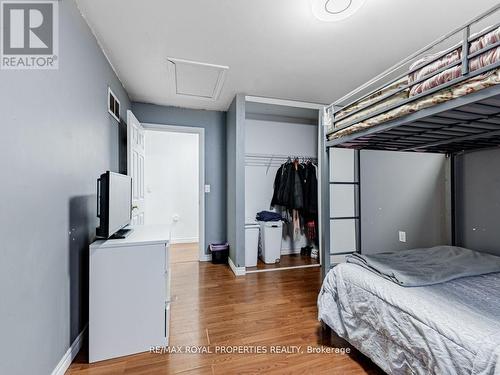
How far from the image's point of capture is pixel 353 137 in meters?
1.62

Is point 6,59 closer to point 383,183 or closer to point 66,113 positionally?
point 66,113

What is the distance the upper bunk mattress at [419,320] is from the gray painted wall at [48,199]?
1629 mm

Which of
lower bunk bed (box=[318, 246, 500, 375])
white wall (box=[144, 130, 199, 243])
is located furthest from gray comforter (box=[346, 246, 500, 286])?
white wall (box=[144, 130, 199, 243])

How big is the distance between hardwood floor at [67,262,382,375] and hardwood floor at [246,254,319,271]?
1.06 ft

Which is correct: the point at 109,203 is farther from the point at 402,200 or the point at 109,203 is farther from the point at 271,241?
the point at 402,200

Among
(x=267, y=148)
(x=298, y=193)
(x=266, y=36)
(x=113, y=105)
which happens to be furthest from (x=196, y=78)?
(x=298, y=193)

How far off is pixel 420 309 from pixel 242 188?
2.11 m

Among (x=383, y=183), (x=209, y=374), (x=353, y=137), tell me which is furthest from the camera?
(x=383, y=183)

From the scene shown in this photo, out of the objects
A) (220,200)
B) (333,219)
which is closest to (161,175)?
(220,200)

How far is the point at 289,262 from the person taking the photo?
344 cm

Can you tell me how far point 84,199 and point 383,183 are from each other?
3.11 m

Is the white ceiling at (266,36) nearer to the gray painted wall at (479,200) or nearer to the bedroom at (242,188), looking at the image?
the bedroom at (242,188)

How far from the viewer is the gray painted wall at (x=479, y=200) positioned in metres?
1.94

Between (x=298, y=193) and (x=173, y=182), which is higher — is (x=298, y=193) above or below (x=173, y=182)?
below
